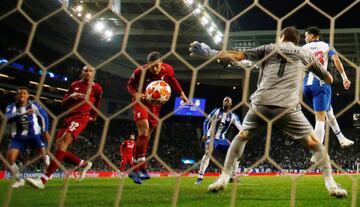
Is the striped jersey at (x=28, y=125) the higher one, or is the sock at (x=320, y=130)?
the sock at (x=320, y=130)

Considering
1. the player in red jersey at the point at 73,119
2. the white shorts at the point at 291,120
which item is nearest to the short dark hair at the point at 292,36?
the white shorts at the point at 291,120

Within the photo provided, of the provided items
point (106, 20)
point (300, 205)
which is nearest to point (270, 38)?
point (106, 20)

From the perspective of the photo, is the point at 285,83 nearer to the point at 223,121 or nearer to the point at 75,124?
the point at 75,124

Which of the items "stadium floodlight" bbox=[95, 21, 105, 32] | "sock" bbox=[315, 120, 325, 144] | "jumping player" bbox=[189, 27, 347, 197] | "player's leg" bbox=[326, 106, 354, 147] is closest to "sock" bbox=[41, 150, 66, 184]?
"jumping player" bbox=[189, 27, 347, 197]

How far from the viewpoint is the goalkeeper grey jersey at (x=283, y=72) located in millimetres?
2477

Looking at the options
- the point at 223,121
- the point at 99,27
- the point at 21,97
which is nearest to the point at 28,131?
the point at 21,97

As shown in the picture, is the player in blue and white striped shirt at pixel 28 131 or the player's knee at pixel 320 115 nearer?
the player's knee at pixel 320 115

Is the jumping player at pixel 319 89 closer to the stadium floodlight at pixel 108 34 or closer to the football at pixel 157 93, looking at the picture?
the football at pixel 157 93

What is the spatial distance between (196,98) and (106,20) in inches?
330

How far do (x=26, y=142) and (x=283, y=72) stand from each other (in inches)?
140

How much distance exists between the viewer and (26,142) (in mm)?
4906

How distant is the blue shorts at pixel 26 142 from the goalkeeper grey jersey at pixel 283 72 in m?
3.26

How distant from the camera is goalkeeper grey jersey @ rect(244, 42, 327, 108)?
2477 millimetres

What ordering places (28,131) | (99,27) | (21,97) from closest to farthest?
(21,97), (28,131), (99,27)
